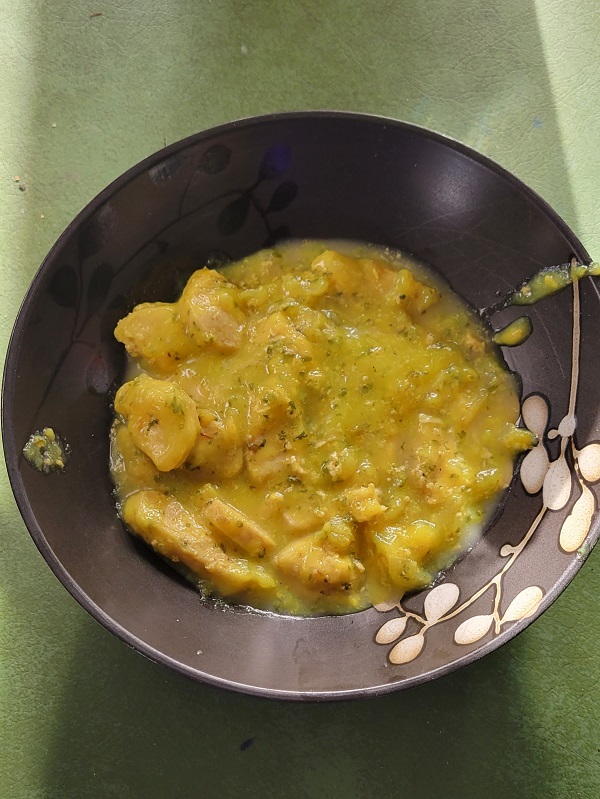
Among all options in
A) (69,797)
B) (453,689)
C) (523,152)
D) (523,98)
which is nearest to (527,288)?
(523,152)

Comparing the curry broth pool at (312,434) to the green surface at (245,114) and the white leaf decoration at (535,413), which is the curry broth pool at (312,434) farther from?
the green surface at (245,114)

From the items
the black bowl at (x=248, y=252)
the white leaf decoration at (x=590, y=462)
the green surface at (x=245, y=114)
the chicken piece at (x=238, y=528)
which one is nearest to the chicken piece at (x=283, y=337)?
the black bowl at (x=248, y=252)

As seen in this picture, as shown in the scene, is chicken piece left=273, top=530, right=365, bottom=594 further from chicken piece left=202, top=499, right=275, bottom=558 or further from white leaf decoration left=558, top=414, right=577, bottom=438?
white leaf decoration left=558, top=414, right=577, bottom=438

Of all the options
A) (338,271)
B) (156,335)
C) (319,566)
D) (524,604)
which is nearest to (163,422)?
(156,335)

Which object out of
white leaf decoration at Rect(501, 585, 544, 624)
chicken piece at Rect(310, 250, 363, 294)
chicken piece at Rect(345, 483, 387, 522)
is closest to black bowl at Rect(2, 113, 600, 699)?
white leaf decoration at Rect(501, 585, 544, 624)

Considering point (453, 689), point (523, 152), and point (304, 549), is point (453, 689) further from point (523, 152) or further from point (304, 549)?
point (523, 152)

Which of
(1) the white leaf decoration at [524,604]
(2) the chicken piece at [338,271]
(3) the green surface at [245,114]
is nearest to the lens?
(1) the white leaf decoration at [524,604]

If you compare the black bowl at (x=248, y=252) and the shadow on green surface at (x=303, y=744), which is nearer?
the black bowl at (x=248, y=252)

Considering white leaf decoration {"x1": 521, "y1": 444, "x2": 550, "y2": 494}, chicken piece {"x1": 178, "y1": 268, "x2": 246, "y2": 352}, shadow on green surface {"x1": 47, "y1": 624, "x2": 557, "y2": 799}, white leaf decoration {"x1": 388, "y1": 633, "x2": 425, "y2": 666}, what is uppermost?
chicken piece {"x1": 178, "y1": 268, "x2": 246, "y2": 352}
